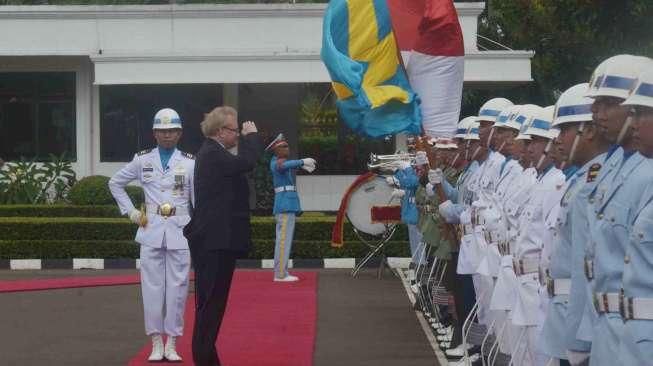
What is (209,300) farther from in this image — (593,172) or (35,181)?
(35,181)

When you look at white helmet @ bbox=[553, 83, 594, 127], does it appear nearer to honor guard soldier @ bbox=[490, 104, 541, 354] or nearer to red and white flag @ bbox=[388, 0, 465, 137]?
honor guard soldier @ bbox=[490, 104, 541, 354]

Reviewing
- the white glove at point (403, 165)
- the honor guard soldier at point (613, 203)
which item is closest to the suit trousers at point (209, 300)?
the white glove at point (403, 165)

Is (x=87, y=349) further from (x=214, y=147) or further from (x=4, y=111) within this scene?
(x=4, y=111)

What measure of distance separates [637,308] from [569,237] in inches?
49.0

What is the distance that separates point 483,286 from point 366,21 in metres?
4.38

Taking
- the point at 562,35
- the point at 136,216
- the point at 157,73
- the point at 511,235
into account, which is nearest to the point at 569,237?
the point at 511,235

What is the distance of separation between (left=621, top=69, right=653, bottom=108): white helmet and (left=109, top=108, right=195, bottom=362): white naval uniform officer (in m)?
6.60

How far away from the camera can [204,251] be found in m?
10.7

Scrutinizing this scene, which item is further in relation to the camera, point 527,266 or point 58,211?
point 58,211

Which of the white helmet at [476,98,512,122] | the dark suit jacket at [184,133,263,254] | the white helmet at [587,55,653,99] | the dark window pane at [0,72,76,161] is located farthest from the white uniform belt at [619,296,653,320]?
the dark window pane at [0,72,76,161]

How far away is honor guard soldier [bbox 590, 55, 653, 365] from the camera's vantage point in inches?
222

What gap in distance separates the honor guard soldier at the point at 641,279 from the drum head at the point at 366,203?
14694 millimetres

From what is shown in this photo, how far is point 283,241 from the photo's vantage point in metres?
18.7

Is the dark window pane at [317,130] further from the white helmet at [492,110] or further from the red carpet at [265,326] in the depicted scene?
the white helmet at [492,110]
